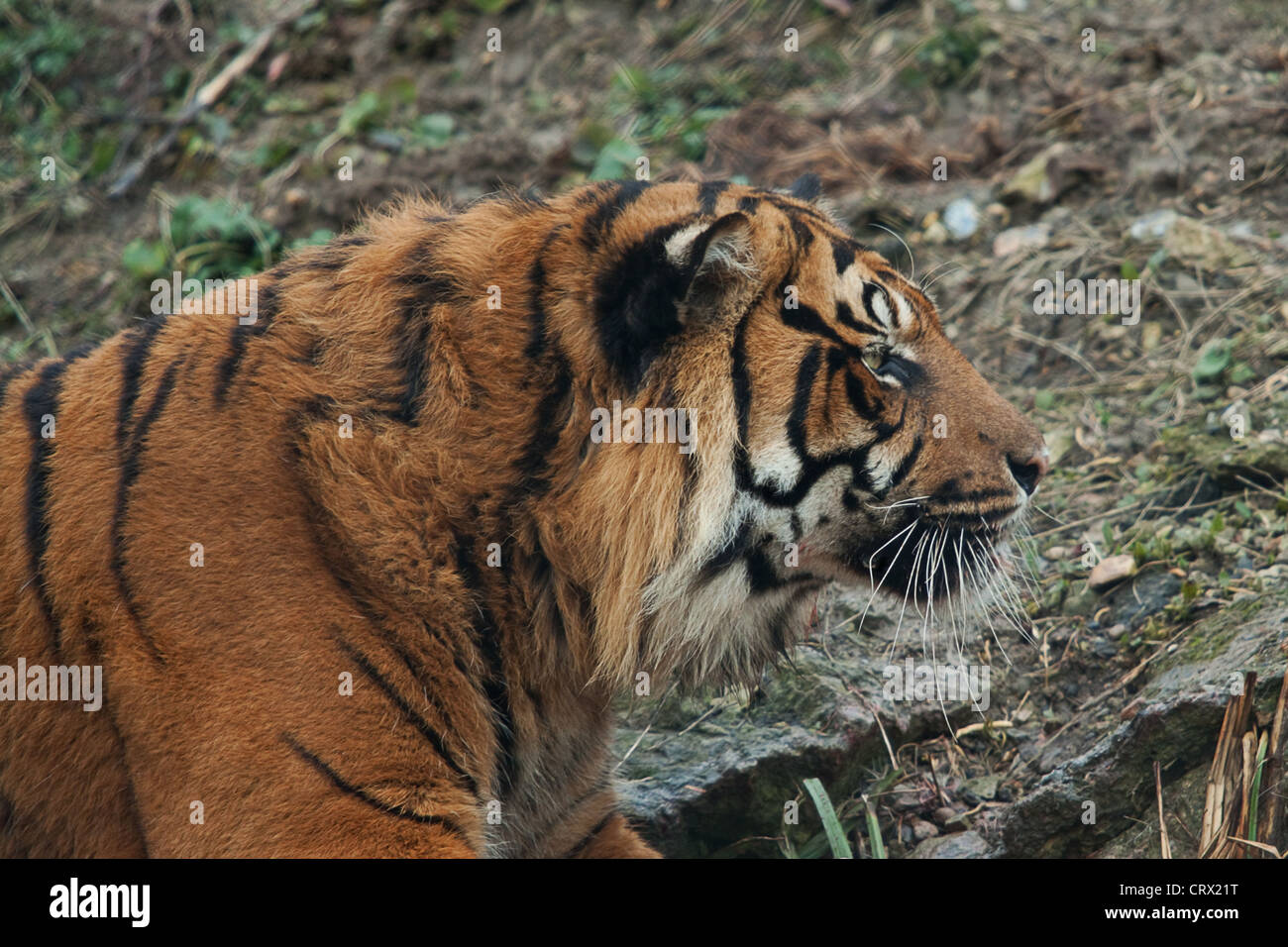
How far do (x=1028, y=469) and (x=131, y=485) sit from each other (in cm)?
234

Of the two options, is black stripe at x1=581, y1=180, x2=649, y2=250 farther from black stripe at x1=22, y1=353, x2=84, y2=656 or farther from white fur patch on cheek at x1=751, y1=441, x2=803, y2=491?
black stripe at x1=22, y1=353, x2=84, y2=656

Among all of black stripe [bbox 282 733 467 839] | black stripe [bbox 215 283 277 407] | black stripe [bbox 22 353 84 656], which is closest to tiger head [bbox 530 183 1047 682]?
black stripe [bbox 282 733 467 839]

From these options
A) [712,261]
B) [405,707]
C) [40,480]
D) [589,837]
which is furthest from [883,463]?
[40,480]

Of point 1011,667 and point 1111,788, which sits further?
point 1011,667

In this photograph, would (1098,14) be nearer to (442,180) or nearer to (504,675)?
(442,180)

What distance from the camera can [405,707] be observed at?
306cm

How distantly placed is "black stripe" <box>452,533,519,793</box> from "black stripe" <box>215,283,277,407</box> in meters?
0.71

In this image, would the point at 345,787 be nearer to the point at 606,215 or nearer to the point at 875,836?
the point at 606,215

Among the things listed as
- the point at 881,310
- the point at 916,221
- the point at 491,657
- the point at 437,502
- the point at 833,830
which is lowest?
the point at 833,830

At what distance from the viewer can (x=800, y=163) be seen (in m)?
6.71

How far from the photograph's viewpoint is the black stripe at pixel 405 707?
3021 millimetres

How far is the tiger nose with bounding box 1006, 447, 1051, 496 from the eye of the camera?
3480 mm

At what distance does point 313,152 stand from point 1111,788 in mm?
5643
